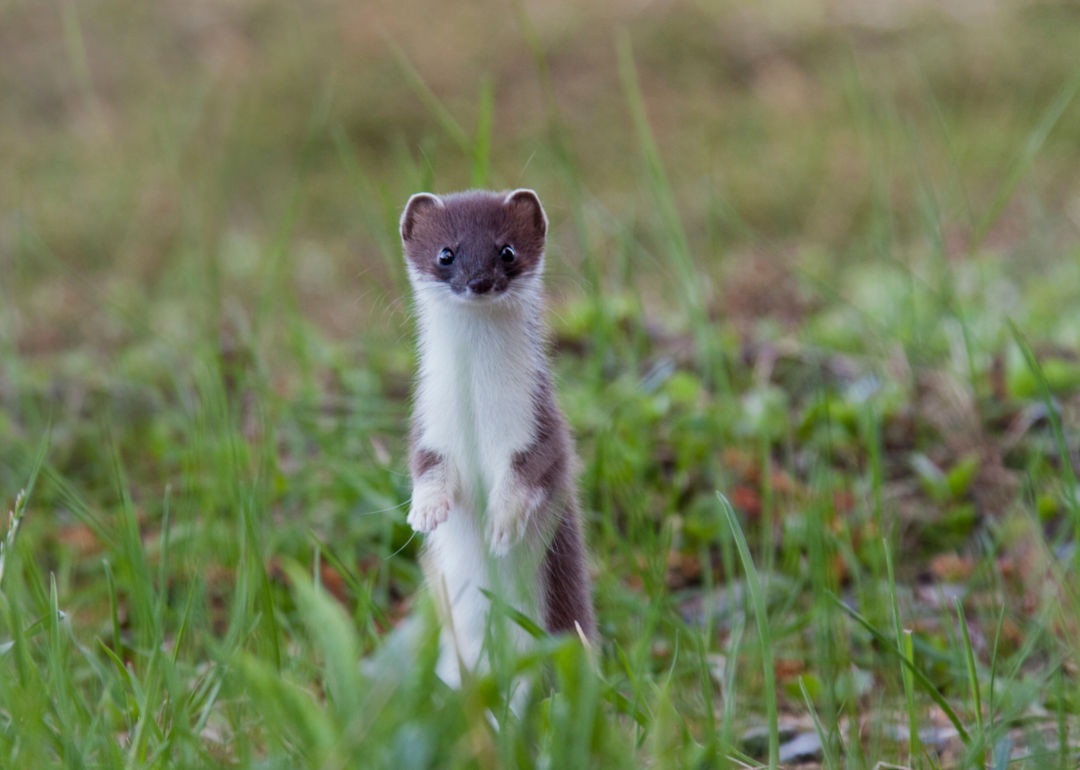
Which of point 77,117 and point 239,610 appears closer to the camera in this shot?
point 239,610

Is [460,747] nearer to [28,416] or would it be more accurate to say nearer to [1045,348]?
[28,416]

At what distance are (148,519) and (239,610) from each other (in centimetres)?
235

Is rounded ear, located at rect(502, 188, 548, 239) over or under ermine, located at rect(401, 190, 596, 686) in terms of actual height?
over

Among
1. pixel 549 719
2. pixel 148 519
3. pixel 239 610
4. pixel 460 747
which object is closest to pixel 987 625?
pixel 549 719

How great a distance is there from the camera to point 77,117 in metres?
11.3

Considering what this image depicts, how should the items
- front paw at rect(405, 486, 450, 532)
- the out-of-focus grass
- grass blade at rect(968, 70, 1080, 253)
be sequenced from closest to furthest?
the out-of-focus grass
front paw at rect(405, 486, 450, 532)
grass blade at rect(968, 70, 1080, 253)

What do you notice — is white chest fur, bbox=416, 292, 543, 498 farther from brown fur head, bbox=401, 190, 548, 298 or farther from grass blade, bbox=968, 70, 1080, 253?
grass blade, bbox=968, 70, 1080, 253

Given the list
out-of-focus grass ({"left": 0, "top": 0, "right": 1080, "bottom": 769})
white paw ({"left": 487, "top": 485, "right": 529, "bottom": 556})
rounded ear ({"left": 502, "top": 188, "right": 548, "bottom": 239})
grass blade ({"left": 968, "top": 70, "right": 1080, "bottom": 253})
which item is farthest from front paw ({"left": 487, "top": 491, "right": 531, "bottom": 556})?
grass blade ({"left": 968, "top": 70, "right": 1080, "bottom": 253})

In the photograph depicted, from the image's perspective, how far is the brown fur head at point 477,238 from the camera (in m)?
2.78

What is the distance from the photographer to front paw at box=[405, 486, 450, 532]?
270cm

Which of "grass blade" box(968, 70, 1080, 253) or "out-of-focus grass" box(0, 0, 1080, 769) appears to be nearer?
"out-of-focus grass" box(0, 0, 1080, 769)

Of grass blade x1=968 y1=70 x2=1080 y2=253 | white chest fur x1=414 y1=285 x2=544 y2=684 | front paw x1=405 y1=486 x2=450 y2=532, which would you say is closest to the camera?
front paw x1=405 y1=486 x2=450 y2=532

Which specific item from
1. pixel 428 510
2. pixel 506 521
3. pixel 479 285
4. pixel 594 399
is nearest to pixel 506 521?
pixel 506 521

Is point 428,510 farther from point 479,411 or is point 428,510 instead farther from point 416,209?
point 416,209
